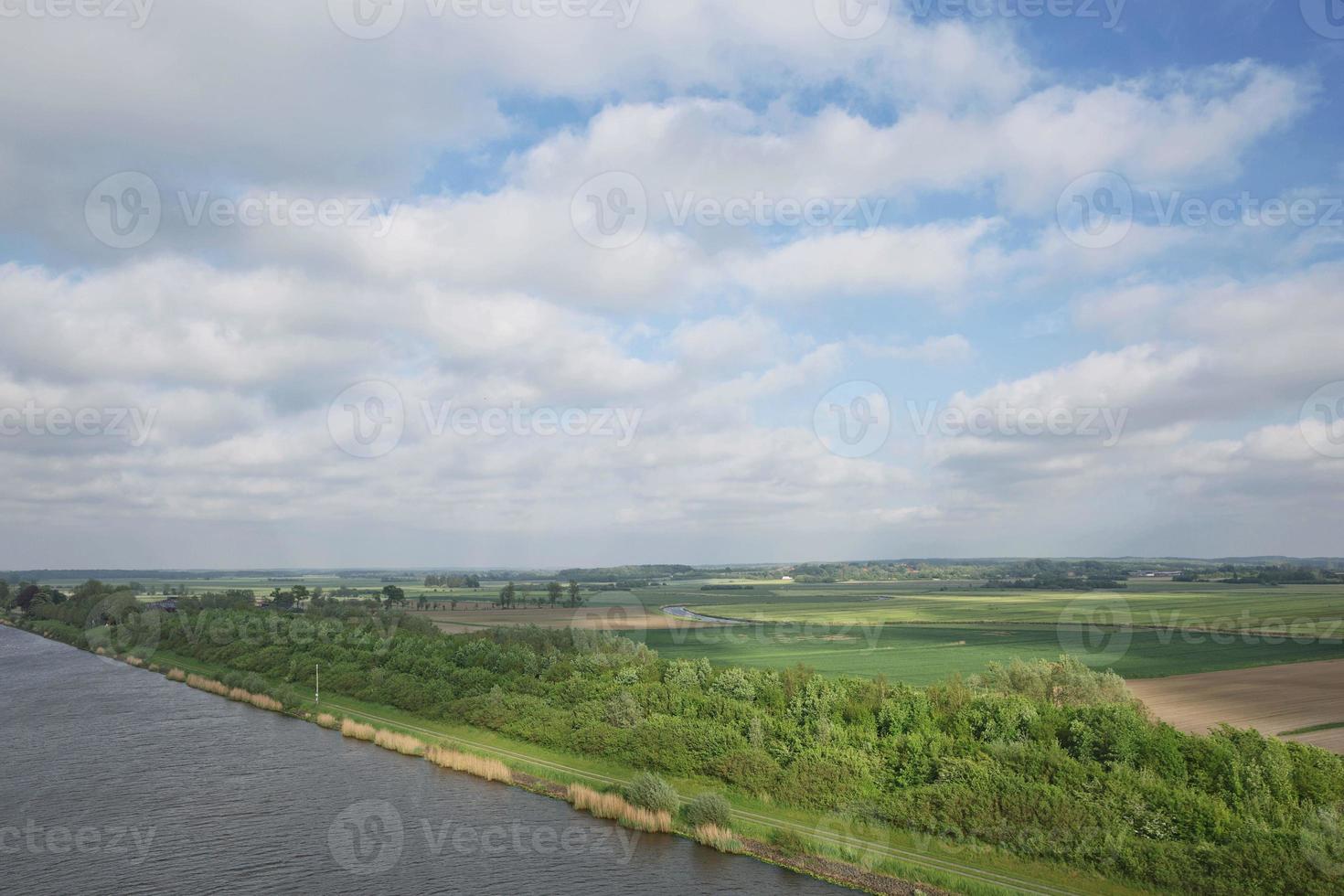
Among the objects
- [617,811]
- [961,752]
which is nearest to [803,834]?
[961,752]

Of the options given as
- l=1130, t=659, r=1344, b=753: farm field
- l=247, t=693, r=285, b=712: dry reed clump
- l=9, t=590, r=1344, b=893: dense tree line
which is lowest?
l=247, t=693, r=285, b=712: dry reed clump

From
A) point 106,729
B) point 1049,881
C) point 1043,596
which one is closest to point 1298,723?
point 1049,881

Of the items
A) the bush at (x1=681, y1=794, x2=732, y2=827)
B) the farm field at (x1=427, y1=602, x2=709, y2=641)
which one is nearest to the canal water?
the bush at (x1=681, y1=794, x2=732, y2=827)

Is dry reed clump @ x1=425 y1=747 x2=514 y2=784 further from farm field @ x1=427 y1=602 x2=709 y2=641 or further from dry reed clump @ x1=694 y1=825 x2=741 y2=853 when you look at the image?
farm field @ x1=427 y1=602 x2=709 y2=641

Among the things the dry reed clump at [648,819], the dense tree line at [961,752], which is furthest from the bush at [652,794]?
the dense tree line at [961,752]

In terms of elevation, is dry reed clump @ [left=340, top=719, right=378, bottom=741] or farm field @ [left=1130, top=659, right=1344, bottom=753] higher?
farm field @ [left=1130, top=659, right=1344, bottom=753]
